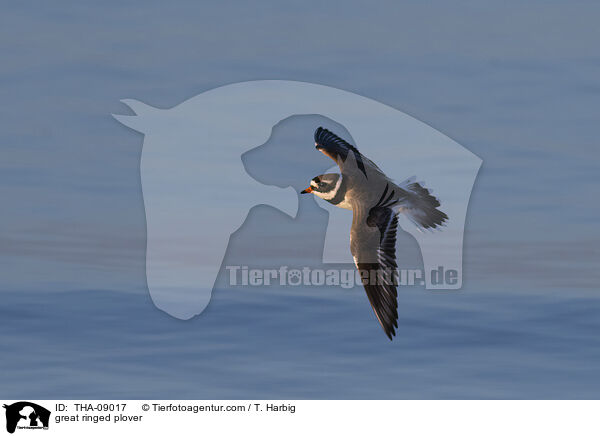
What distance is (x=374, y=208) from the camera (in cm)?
1128

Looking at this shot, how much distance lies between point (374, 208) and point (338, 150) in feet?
4.11

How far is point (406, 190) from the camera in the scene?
1191 centimetres

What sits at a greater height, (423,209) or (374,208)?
(423,209)

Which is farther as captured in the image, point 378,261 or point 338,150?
point 338,150

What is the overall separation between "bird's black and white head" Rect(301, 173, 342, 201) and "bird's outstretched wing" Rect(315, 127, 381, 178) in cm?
21

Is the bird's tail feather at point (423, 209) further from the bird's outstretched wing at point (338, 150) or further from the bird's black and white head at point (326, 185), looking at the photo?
the bird's black and white head at point (326, 185)

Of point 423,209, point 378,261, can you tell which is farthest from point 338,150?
point 378,261

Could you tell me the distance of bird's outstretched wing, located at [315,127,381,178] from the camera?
38.9 feet

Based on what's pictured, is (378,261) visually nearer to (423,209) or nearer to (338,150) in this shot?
(423,209)
